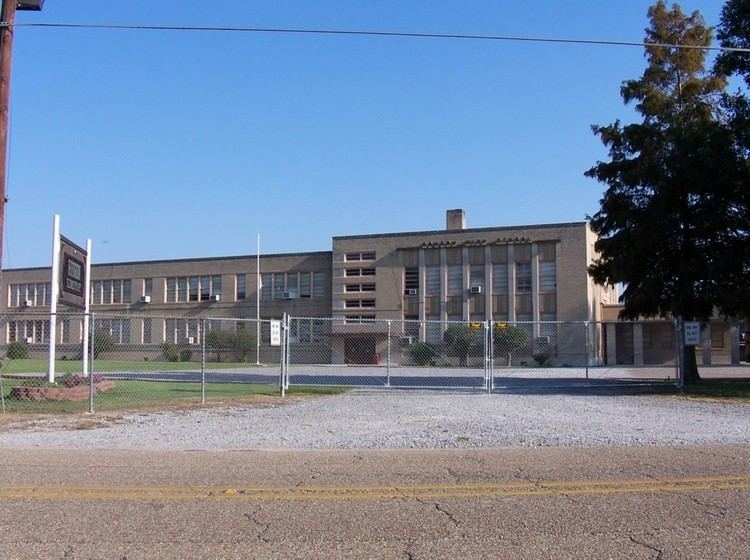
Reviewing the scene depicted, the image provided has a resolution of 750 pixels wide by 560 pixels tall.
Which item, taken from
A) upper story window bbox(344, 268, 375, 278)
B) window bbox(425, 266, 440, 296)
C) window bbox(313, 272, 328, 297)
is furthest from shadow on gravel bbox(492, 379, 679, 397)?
window bbox(313, 272, 328, 297)

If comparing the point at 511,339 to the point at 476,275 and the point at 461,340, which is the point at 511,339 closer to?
the point at 461,340

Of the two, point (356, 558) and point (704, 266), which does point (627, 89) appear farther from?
point (356, 558)

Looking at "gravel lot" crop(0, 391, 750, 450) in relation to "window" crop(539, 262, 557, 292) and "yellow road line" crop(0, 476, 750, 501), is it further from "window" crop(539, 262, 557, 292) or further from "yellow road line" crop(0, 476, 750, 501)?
"window" crop(539, 262, 557, 292)

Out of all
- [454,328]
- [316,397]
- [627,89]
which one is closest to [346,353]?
[454,328]

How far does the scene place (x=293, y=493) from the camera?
743 centimetres

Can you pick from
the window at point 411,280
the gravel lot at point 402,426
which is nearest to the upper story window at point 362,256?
the window at point 411,280

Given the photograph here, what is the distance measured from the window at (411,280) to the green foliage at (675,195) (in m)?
32.2

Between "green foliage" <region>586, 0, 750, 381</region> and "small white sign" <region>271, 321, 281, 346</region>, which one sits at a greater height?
"green foliage" <region>586, 0, 750, 381</region>

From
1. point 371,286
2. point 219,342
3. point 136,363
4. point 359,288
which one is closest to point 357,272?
point 359,288

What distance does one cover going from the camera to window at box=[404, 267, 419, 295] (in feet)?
204

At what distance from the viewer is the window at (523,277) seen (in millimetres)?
58550

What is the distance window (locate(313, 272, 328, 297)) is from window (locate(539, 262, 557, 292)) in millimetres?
19684

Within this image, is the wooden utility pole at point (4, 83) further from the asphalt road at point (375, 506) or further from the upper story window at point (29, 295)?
the upper story window at point (29, 295)

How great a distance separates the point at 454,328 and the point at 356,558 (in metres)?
42.3
